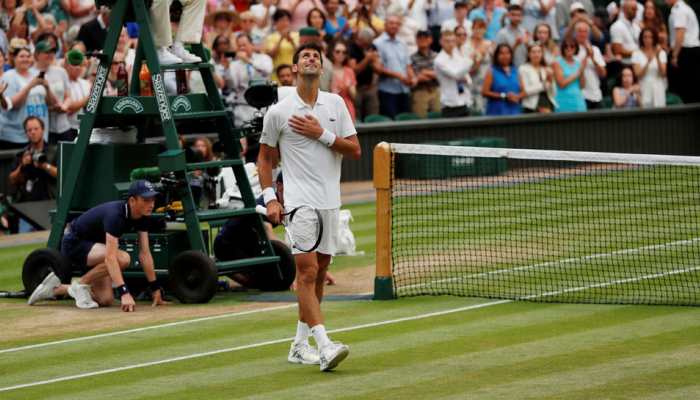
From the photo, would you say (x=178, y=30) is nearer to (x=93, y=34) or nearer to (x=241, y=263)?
(x=241, y=263)

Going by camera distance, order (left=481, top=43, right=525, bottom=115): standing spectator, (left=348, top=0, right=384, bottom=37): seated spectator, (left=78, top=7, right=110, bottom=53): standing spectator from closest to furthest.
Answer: (left=78, top=7, right=110, bottom=53): standing spectator, (left=348, top=0, right=384, bottom=37): seated spectator, (left=481, top=43, right=525, bottom=115): standing spectator

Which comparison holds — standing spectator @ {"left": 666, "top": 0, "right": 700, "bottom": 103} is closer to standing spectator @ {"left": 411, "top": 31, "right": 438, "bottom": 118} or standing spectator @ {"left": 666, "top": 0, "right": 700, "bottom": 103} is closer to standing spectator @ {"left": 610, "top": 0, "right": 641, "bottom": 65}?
standing spectator @ {"left": 610, "top": 0, "right": 641, "bottom": 65}

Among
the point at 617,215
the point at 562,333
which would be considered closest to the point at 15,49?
the point at 617,215

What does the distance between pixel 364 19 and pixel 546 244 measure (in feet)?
29.1

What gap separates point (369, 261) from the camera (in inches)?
664

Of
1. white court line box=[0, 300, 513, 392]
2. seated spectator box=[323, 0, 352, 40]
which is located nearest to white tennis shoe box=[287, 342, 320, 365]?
white court line box=[0, 300, 513, 392]

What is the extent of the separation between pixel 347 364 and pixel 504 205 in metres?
9.26

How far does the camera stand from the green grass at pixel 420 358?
31.6 ft

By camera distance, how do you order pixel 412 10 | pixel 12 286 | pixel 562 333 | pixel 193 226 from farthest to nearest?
pixel 412 10
pixel 12 286
pixel 193 226
pixel 562 333

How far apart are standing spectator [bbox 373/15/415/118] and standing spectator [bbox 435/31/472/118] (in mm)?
589

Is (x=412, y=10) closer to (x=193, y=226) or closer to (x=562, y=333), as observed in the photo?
(x=193, y=226)

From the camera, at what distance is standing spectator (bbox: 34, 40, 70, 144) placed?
20.4 meters

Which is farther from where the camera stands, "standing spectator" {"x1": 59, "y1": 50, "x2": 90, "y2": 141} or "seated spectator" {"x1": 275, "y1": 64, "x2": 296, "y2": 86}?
"standing spectator" {"x1": 59, "y1": 50, "x2": 90, "y2": 141}

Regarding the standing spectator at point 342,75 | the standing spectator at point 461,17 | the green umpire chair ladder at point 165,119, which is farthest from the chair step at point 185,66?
the standing spectator at point 461,17
